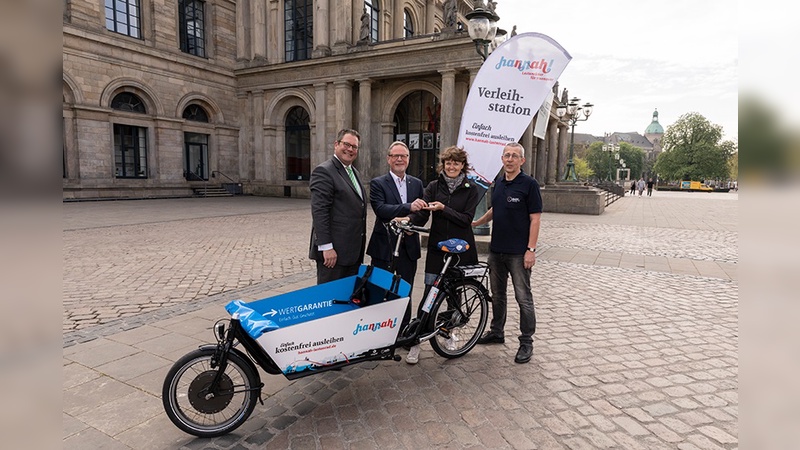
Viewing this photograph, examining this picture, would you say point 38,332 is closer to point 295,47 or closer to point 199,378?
point 199,378

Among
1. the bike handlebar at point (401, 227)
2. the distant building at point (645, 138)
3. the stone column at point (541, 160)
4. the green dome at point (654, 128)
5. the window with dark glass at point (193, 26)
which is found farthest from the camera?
the green dome at point (654, 128)

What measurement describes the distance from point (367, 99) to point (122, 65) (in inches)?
493

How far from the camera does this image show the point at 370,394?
12.2 feet

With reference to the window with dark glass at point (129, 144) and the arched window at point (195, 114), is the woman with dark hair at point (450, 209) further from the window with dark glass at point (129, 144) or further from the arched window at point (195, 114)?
the arched window at point (195, 114)

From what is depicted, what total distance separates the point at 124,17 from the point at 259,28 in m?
7.78

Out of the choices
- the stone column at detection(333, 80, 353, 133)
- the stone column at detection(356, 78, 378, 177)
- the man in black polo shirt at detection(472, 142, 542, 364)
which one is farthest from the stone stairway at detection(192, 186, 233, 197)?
the man in black polo shirt at detection(472, 142, 542, 364)

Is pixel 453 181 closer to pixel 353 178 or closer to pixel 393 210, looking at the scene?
Answer: pixel 393 210

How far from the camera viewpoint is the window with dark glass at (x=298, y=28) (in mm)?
27625

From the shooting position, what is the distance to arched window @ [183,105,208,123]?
26439 mm

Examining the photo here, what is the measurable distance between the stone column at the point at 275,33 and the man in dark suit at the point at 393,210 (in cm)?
2662

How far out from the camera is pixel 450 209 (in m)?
4.37

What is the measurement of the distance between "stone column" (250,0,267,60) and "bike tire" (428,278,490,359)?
27.9 meters

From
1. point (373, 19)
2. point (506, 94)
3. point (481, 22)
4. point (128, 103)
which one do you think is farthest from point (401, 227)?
point (373, 19)

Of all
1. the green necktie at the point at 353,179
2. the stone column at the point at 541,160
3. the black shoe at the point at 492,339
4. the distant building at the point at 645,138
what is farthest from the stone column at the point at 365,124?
the distant building at the point at 645,138
